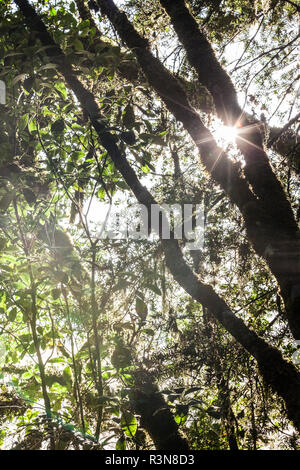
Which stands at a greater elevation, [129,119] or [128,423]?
[129,119]

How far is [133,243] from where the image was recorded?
2209mm

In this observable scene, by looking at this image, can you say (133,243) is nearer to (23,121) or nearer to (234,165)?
(23,121)

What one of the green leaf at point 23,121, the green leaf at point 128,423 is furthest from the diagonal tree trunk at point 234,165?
the green leaf at point 23,121

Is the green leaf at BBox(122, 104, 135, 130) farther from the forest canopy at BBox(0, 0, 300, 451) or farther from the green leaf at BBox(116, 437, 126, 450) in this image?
the green leaf at BBox(116, 437, 126, 450)

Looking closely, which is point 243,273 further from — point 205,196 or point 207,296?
point 205,196

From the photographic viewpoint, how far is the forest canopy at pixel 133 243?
148 centimetres

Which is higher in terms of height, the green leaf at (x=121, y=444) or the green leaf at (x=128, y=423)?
the green leaf at (x=128, y=423)

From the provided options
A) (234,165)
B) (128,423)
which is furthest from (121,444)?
(234,165)

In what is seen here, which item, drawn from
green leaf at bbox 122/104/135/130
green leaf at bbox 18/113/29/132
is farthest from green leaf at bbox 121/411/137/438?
green leaf at bbox 18/113/29/132

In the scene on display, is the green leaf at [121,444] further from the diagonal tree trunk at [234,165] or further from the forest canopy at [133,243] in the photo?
the diagonal tree trunk at [234,165]

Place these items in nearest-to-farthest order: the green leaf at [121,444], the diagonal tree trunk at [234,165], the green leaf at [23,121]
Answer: the green leaf at [121,444]
the green leaf at [23,121]
the diagonal tree trunk at [234,165]

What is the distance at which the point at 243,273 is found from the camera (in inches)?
141

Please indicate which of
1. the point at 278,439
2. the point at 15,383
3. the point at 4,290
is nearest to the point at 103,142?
the point at 4,290

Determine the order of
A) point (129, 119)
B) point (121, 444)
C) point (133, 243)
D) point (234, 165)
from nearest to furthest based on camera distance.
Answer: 1. point (121, 444)
2. point (129, 119)
3. point (133, 243)
4. point (234, 165)
